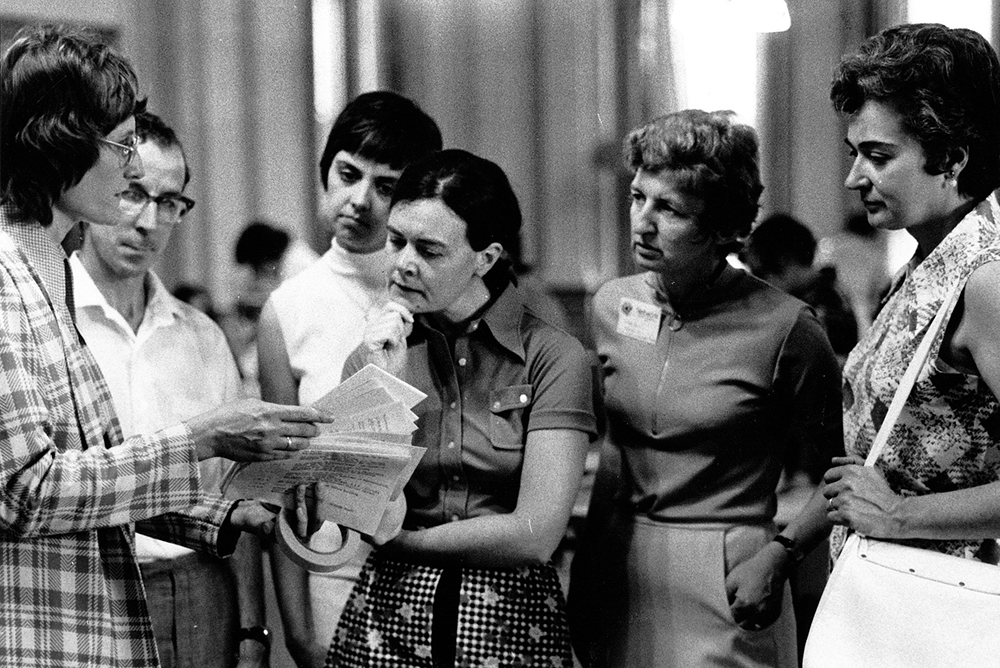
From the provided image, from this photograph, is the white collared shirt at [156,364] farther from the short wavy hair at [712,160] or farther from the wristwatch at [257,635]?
the short wavy hair at [712,160]

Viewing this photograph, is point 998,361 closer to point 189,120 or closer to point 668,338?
point 668,338

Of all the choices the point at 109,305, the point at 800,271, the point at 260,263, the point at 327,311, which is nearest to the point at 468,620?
the point at 327,311

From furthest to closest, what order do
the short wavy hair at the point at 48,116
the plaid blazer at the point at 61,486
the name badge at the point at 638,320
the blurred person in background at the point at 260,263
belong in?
the blurred person in background at the point at 260,263 < the name badge at the point at 638,320 < the short wavy hair at the point at 48,116 < the plaid blazer at the point at 61,486

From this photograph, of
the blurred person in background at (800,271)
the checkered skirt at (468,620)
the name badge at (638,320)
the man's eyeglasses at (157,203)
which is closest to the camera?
the checkered skirt at (468,620)

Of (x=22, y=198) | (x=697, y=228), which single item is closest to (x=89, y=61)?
(x=22, y=198)

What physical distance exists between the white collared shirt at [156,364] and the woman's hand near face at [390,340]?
1.73 feet

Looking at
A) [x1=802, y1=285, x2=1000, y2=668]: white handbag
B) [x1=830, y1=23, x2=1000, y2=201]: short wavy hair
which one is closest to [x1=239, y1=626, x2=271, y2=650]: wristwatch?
[x1=802, y1=285, x2=1000, y2=668]: white handbag

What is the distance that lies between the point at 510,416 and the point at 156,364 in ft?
2.79

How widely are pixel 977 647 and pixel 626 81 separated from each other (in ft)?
5.52

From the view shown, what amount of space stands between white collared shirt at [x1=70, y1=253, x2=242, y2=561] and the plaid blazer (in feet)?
2.03

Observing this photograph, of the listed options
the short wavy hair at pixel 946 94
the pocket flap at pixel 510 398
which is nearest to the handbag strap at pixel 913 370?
the short wavy hair at pixel 946 94

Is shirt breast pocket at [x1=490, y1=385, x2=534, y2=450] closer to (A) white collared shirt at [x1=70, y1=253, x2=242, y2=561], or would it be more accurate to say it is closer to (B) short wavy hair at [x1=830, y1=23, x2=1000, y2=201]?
(A) white collared shirt at [x1=70, y1=253, x2=242, y2=561]

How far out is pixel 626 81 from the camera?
3.02 m

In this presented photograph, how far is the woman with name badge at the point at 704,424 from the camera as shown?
2.39 m
